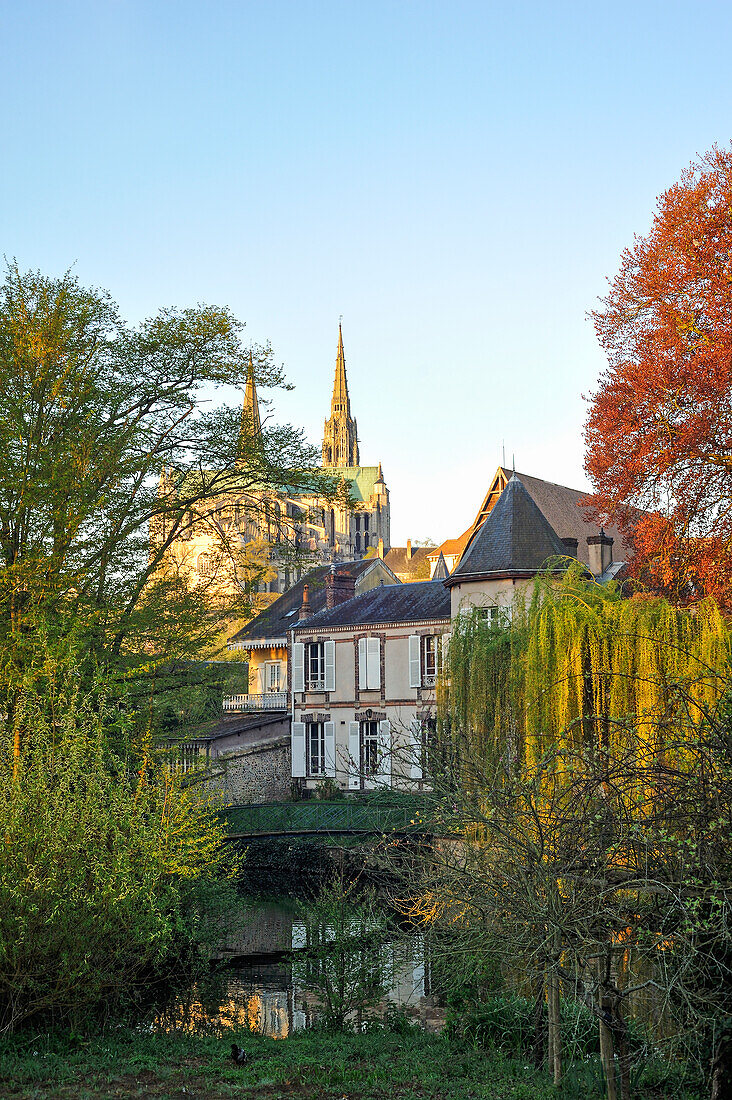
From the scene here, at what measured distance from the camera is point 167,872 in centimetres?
1048

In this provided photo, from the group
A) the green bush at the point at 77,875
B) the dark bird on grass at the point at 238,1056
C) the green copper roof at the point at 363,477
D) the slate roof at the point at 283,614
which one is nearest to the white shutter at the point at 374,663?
the slate roof at the point at 283,614

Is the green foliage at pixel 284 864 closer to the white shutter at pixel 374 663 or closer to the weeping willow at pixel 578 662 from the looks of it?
the white shutter at pixel 374 663

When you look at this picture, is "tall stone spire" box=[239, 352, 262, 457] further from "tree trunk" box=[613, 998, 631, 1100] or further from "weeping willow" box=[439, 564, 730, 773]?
"tree trunk" box=[613, 998, 631, 1100]

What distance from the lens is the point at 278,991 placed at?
581 inches

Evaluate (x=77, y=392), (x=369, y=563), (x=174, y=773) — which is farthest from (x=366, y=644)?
(x=174, y=773)

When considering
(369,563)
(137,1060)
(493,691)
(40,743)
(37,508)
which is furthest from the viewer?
(369,563)

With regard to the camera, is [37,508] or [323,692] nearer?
[37,508]

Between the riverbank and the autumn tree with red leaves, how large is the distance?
28.5ft

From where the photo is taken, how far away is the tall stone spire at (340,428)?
389 ft

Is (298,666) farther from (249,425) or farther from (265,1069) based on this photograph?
(265,1069)

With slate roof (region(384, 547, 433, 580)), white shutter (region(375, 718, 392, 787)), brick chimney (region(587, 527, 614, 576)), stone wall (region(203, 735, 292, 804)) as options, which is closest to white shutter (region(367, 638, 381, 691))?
white shutter (region(375, 718, 392, 787))

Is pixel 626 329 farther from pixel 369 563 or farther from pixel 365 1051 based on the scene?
pixel 369 563

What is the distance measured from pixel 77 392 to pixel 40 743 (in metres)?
6.82

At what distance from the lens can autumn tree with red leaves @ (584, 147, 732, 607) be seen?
16.4 m
